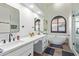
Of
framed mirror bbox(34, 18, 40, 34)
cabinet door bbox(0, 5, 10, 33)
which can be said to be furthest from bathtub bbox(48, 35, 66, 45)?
cabinet door bbox(0, 5, 10, 33)

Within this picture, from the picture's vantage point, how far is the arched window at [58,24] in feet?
9.47

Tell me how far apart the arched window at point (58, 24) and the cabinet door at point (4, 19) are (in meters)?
1.24

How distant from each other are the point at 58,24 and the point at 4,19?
1476mm

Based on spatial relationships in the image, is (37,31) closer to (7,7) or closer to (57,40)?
(57,40)

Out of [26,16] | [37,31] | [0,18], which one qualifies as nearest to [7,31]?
[0,18]

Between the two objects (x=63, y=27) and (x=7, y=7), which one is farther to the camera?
(x=63, y=27)

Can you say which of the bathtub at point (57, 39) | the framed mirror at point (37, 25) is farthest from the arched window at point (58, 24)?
the framed mirror at point (37, 25)

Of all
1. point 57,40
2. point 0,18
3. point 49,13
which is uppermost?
point 49,13

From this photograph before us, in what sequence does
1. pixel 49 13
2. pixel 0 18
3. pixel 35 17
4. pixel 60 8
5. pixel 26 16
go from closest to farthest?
pixel 0 18, pixel 60 8, pixel 49 13, pixel 26 16, pixel 35 17

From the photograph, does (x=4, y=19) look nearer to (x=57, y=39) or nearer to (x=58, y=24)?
(x=58, y=24)

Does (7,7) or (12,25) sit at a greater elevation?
(7,7)

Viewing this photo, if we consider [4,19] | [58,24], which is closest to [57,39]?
[58,24]

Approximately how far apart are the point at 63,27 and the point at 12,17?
1403 mm

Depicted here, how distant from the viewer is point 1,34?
2.09m
